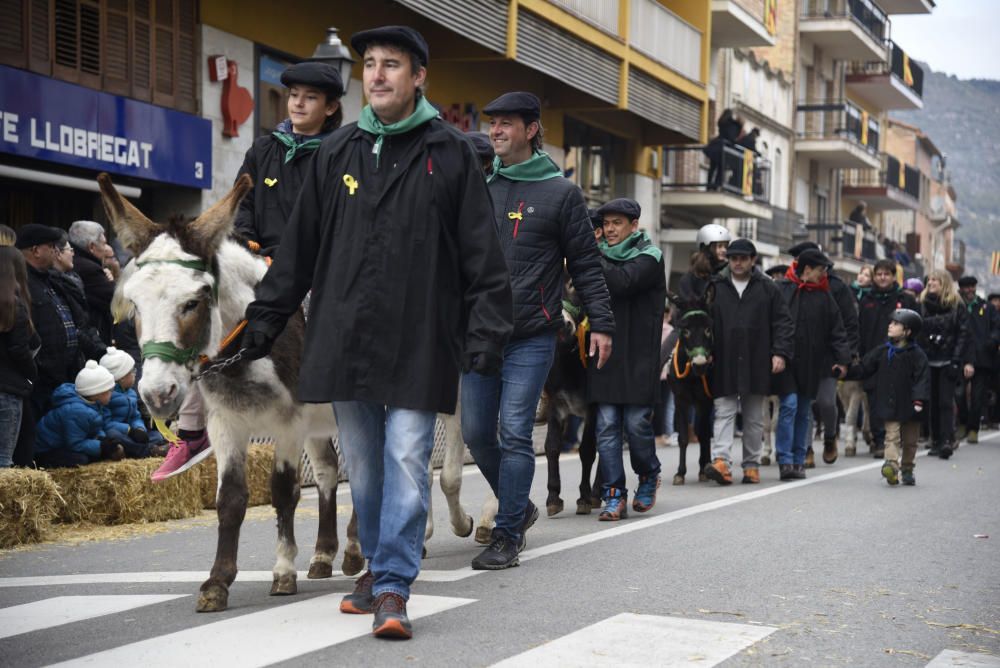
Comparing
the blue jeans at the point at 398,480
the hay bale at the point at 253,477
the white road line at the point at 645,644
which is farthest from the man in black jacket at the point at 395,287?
the hay bale at the point at 253,477

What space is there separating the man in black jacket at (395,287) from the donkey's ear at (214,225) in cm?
34

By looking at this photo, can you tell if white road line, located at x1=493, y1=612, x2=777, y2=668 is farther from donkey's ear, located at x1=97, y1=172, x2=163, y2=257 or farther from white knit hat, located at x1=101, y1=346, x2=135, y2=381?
white knit hat, located at x1=101, y1=346, x2=135, y2=381

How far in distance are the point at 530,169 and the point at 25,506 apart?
3569 millimetres

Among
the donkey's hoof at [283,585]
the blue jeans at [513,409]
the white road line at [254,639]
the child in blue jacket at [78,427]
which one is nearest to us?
the white road line at [254,639]

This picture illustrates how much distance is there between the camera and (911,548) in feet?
30.2

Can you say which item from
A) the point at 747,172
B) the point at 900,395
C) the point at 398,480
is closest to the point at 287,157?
the point at 398,480

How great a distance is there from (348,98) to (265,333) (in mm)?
14390

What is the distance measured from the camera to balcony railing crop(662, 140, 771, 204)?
34625 mm

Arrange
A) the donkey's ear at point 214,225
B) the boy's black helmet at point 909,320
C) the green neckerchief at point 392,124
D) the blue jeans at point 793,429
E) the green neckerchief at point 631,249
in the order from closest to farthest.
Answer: the green neckerchief at point 392,124 → the donkey's ear at point 214,225 → the green neckerchief at point 631,249 → the blue jeans at point 793,429 → the boy's black helmet at point 909,320

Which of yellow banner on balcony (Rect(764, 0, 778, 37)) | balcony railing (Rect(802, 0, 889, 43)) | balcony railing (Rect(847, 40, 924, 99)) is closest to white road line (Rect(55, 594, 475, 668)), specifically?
yellow banner on balcony (Rect(764, 0, 778, 37))

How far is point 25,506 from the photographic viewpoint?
907 centimetres

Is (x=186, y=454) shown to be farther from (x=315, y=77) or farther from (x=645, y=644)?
(x=645, y=644)

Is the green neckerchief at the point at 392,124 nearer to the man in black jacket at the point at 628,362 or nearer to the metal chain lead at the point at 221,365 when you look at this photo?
the metal chain lead at the point at 221,365

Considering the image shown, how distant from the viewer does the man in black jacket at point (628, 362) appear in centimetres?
1073
